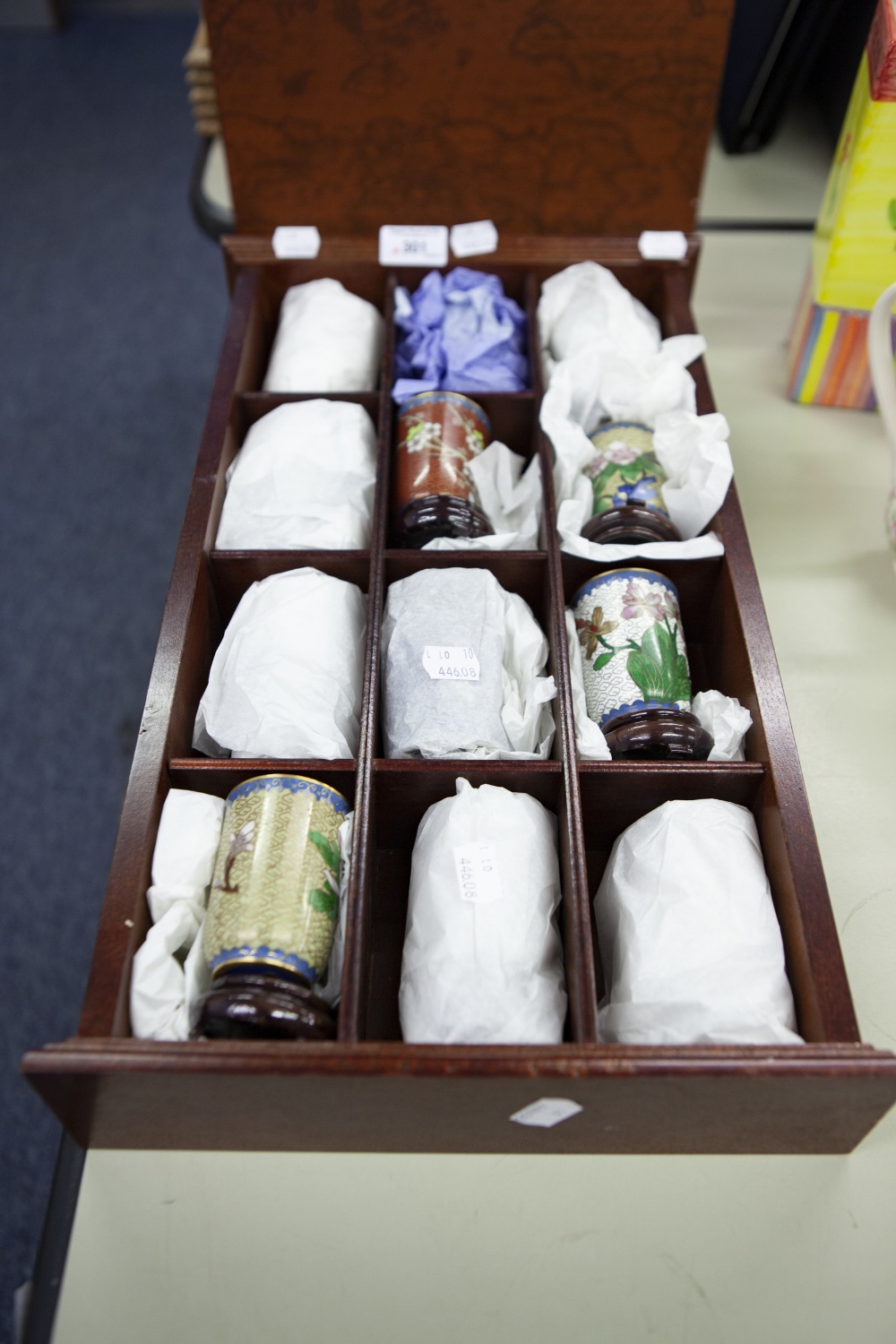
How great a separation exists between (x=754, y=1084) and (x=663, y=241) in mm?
1130

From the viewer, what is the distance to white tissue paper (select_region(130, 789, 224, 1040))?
0.81 metres

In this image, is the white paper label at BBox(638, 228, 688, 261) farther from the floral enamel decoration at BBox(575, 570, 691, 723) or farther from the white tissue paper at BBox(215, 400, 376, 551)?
the floral enamel decoration at BBox(575, 570, 691, 723)

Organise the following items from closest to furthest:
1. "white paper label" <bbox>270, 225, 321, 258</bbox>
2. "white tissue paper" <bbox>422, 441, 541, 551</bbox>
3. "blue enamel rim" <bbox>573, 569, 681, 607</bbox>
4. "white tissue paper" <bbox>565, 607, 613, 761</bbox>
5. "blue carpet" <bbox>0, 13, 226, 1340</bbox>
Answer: "white tissue paper" <bbox>565, 607, 613, 761</bbox> < "blue enamel rim" <bbox>573, 569, 681, 607</bbox> < "white tissue paper" <bbox>422, 441, 541, 551</bbox> < "white paper label" <bbox>270, 225, 321, 258</bbox> < "blue carpet" <bbox>0, 13, 226, 1340</bbox>

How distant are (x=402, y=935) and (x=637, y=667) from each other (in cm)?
34

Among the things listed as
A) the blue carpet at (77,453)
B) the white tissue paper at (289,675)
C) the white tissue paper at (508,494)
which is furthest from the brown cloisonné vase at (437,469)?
the blue carpet at (77,453)

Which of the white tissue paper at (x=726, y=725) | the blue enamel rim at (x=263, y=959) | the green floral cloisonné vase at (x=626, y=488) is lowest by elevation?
the blue enamel rim at (x=263, y=959)

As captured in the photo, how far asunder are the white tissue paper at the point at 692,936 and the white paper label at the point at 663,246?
843 mm

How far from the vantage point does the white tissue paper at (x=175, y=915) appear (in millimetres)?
815

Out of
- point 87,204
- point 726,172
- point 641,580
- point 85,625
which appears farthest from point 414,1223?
point 87,204

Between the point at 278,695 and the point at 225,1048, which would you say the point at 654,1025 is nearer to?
the point at 225,1048

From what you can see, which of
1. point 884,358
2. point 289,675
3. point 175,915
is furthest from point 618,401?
point 175,915

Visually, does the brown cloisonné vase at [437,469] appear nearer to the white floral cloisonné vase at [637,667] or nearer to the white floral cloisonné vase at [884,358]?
the white floral cloisonné vase at [637,667]

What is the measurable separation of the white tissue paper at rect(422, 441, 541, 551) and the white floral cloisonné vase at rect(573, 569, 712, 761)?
0.14 metres

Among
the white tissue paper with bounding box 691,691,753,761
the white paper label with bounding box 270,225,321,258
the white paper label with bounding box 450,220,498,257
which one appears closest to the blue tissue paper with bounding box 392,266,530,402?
the white paper label with bounding box 450,220,498,257
